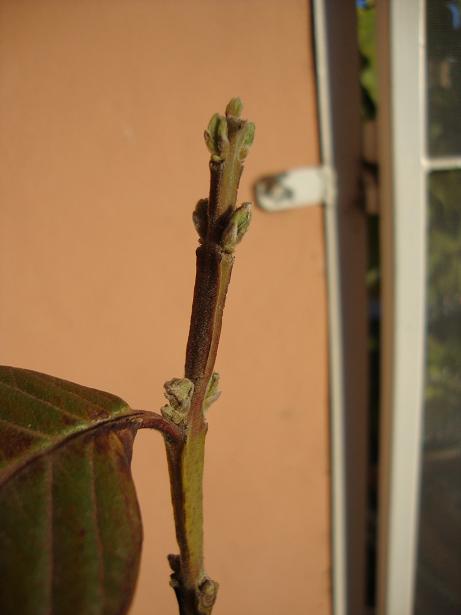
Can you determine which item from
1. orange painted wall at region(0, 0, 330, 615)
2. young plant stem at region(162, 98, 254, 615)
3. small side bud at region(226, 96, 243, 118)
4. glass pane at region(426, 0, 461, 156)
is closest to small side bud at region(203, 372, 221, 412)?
young plant stem at region(162, 98, 254, 615)

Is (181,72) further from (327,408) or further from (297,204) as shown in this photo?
(327,408)

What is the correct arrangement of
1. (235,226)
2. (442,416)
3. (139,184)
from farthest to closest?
1. (442,416)
2. (139,184)
3. (235,226)

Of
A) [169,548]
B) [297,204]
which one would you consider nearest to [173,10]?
[297,204]

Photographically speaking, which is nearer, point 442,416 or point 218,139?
point 218,139

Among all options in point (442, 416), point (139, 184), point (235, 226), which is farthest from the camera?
point (442, 416)

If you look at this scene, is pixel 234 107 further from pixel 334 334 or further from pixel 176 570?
pixel 334 334

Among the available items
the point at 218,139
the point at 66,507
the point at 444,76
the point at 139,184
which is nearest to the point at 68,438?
the point at 66,507

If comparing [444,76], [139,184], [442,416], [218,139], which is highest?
[444,76]

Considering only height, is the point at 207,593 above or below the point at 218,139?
below

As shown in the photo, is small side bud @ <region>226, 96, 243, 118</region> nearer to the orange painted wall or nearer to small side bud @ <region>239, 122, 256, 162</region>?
small side bud @ <region>239, 122, 256, 162</region>
